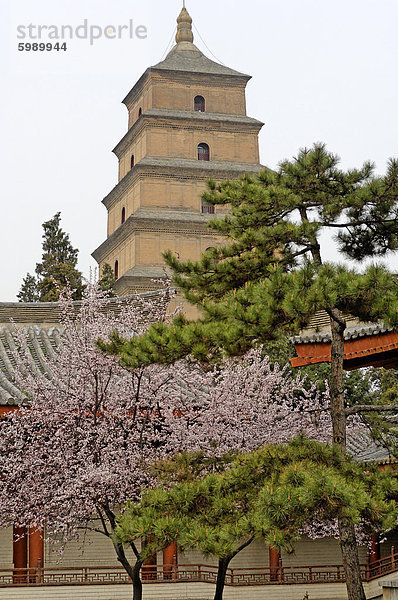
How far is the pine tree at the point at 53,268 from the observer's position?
32.6 metres

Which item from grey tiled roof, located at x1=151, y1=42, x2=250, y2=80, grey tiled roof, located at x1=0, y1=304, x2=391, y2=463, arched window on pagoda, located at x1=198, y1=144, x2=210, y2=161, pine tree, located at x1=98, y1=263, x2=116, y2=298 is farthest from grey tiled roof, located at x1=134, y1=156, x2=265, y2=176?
grey tiled roof, located at x1=0, y1=304, x2=391, y2=463

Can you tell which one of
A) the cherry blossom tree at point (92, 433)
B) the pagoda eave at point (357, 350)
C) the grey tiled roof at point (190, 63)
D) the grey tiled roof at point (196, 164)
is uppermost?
the grey tiled roof at point (190, 63)

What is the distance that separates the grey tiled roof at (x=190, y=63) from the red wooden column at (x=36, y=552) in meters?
25.7

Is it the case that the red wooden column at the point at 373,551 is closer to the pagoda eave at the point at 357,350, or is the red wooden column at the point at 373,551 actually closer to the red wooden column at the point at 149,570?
the red wooden column at the point at 149,570

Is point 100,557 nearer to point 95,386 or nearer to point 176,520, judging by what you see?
point 95,386

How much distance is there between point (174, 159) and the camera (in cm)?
3756

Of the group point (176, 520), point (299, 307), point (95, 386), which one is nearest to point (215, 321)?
point (299, 307)

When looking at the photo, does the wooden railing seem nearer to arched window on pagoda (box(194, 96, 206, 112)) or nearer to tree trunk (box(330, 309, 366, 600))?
tree trunk (box(330, 309, 366, 600))

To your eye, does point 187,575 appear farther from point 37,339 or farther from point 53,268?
point 53,268

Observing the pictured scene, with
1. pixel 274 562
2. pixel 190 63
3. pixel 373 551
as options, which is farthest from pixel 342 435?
pixel 190 63

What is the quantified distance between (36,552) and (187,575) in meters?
3.06

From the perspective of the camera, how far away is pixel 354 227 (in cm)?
945

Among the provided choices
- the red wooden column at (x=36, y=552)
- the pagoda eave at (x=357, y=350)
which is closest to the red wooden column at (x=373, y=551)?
the red wooden column at (x=36, y=552)

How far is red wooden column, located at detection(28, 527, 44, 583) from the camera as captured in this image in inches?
656
